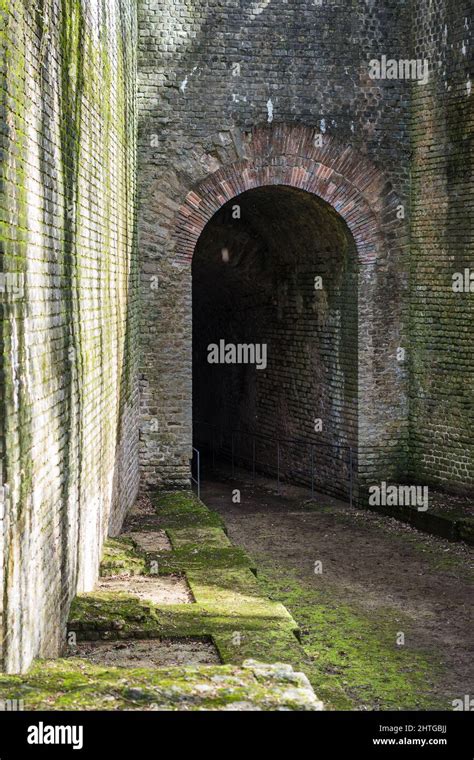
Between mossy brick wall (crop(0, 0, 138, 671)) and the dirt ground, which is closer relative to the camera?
mossy brick wall (crop(0, 0, 138, 671))

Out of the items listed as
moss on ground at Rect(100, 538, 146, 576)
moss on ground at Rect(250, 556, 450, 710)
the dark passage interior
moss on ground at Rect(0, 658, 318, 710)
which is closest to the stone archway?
the dark passage interior

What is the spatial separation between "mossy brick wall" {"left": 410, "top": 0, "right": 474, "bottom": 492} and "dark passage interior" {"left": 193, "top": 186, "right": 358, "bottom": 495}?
0.97 meters

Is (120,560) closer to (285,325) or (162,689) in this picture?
(162,689)

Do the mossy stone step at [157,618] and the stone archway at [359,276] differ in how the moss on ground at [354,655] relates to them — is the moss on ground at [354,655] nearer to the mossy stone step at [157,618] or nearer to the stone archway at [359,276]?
the mossy stone step at [157,618]

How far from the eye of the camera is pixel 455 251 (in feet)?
44.1

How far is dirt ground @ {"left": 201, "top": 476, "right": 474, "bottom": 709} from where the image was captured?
8.68m

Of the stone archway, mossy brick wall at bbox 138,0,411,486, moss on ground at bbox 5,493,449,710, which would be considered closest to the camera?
moss on ground at bbox 5,493,449,710

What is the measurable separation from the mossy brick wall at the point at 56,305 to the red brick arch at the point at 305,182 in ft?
10.2

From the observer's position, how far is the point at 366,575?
37.1 ft

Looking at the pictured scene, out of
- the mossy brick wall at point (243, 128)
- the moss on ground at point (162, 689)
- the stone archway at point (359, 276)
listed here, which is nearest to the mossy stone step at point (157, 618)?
the moss on ground at point (162, 689)

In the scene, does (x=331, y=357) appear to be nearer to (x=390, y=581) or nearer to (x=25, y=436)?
(x=390, y=581)

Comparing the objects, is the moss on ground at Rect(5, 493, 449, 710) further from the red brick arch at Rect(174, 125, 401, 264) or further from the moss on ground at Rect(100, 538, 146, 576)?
the red brick arch at Rect(174, 125, 401, 264)

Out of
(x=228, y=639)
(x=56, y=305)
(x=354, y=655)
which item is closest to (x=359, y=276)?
(x=354, y=655)

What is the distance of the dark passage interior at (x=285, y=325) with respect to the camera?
48.5 feet
